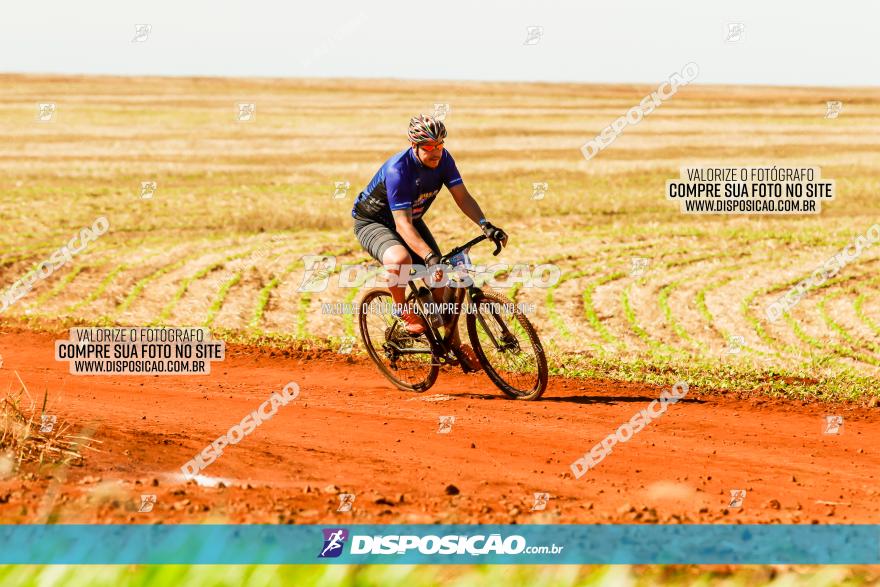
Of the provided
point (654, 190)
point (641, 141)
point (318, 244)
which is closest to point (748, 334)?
point (318, 244)

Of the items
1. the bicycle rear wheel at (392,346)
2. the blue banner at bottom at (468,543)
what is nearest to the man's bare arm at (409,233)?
the bicycle rear wheel at (392,346)

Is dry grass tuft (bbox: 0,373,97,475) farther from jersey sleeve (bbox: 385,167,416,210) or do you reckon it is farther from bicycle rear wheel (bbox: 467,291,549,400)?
bicycle rear wheel (bbox: 467,291,549,400)

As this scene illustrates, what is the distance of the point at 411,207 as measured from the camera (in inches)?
408

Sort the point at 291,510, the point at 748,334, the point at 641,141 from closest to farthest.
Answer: the point at 291,510
the point at 748,334
the point at 641,141

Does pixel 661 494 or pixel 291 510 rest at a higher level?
pixel 291 510

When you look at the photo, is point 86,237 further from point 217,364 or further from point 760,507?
point 760,507

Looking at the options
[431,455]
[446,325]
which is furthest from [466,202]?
[431,455]

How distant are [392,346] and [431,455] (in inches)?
113

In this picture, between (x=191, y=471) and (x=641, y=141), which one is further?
(x=641, y=141)

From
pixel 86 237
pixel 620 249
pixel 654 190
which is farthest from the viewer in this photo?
pixel 654 190

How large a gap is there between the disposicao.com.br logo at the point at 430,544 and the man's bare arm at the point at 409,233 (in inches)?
165

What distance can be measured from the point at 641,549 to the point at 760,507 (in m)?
1.93

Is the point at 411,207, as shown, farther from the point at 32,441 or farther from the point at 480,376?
Result: the point at 32,441

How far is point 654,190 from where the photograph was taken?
110ft
